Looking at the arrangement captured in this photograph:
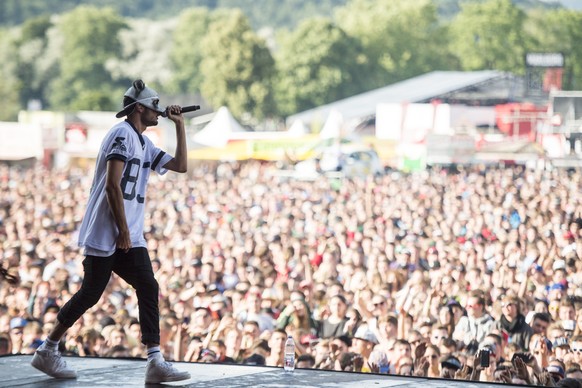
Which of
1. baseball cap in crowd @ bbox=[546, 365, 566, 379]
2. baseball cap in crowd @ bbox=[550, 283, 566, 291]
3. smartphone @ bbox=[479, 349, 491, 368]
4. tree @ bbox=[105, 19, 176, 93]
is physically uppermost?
tree @ bbox=[105, 19, 176, 93]

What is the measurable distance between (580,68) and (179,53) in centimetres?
4218

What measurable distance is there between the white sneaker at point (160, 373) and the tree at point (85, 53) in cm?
5658

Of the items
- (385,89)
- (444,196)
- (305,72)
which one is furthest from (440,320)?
(305,72)

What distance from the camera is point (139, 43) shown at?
70812 millimetres

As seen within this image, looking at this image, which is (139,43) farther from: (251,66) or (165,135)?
(165,135)

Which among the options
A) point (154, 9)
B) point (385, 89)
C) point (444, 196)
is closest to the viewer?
point (444, 196)

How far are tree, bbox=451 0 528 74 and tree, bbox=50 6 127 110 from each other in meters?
25.8

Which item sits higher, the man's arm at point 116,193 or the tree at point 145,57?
the tree at point 145,57

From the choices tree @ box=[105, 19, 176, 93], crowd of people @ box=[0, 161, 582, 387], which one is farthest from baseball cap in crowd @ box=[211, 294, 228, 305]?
tree @ box=[105, 19, 176, 93]

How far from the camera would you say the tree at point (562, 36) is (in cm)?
2956

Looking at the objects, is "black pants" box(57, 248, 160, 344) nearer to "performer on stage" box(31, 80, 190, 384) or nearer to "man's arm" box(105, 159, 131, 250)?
"performer on stage" box(31, 80, 190, 384)

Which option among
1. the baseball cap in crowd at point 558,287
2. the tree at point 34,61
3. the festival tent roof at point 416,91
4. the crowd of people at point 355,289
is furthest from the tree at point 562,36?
the tree at point 34,61

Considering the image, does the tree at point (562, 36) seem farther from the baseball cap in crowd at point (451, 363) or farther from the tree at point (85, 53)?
the tree at point (85, 53)

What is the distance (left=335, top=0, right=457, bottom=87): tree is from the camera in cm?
4053
